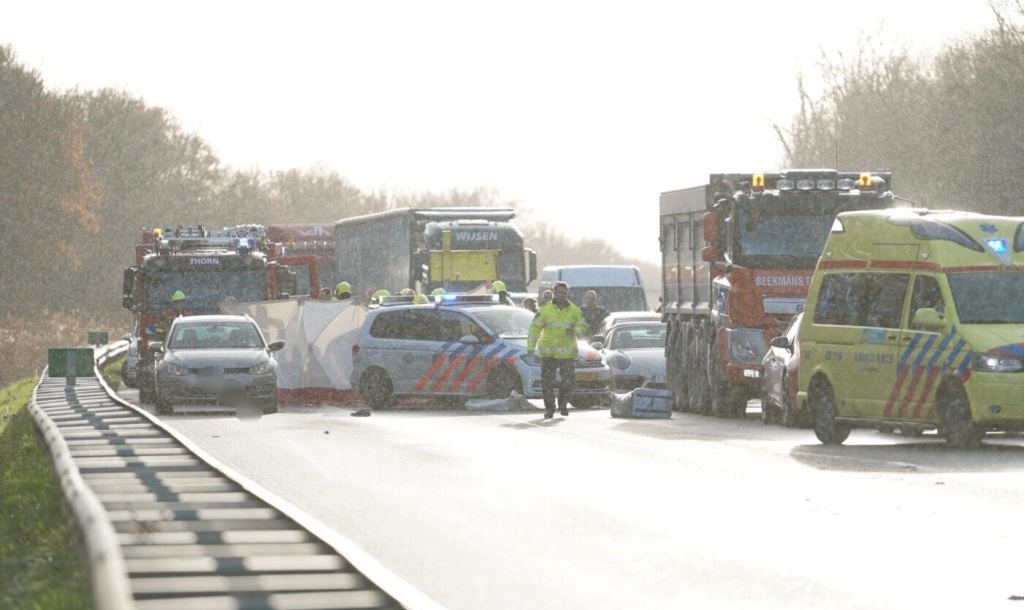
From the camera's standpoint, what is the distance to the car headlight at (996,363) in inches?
796

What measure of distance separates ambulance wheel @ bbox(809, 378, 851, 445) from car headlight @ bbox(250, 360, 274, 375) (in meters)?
10.2

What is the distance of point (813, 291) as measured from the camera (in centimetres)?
2288

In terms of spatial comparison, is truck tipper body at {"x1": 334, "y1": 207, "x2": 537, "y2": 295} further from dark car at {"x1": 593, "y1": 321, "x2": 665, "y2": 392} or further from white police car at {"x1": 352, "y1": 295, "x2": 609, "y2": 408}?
white police car at {"x1": 352, "y1": 295, "x2": 609, "y2": 408}

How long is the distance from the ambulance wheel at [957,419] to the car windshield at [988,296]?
2.55 feet

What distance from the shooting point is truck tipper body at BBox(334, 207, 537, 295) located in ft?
143

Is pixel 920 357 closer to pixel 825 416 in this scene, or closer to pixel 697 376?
pixel 825 416

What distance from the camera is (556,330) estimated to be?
28.5 metres

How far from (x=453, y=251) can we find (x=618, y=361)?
10924 mm

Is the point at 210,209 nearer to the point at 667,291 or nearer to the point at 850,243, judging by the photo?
the point at 667,291

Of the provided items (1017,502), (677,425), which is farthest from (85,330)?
(1017,502)

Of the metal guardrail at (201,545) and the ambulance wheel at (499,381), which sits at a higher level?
the ambulance wheel at (499,381)

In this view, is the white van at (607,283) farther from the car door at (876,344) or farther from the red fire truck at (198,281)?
the car door at (876,344)

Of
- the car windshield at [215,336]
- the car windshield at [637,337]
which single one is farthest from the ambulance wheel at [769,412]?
the car windshield at [215,336]

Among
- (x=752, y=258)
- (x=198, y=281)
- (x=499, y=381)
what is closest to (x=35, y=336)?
(x=198, y=281)
